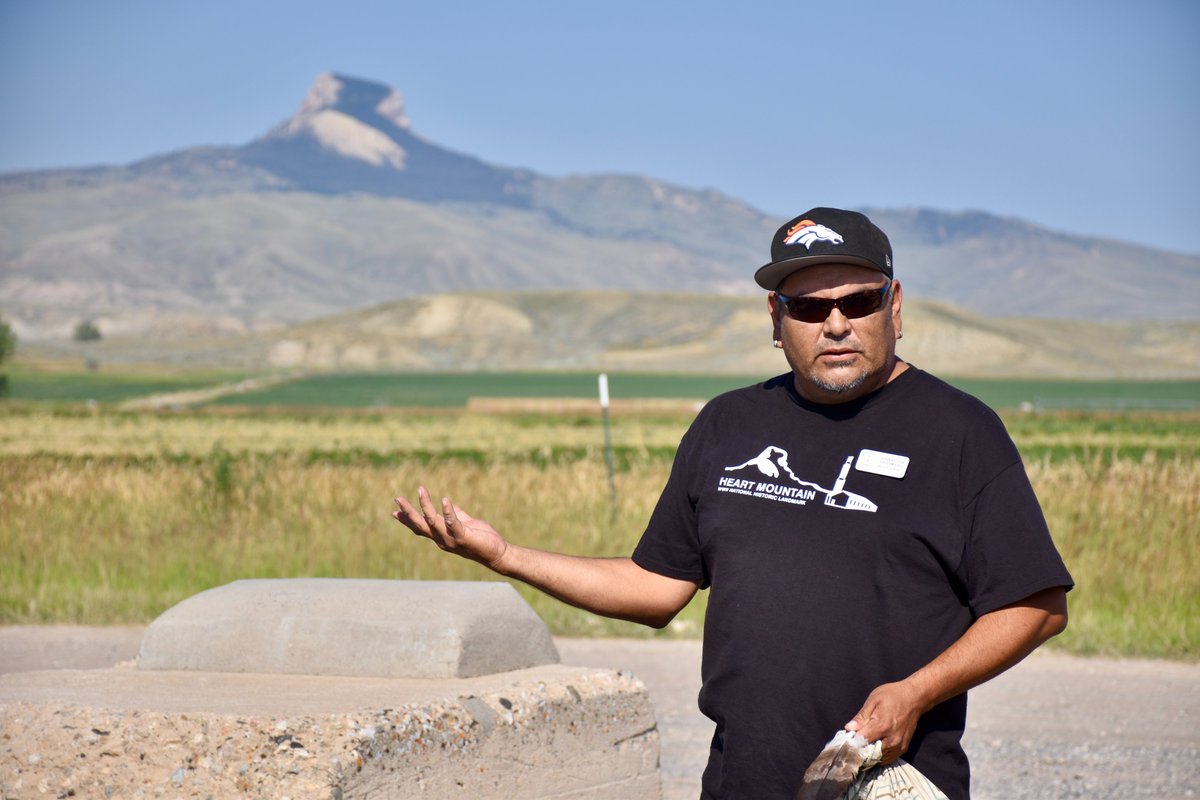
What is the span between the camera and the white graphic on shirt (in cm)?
304

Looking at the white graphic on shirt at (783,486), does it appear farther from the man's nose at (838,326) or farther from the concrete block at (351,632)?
the concrete block at (351,632)

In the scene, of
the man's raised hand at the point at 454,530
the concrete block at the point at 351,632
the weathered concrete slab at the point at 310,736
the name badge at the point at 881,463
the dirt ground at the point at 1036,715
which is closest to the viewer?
the name badge at the point at 881,463

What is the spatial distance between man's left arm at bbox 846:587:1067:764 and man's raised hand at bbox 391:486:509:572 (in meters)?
1.00

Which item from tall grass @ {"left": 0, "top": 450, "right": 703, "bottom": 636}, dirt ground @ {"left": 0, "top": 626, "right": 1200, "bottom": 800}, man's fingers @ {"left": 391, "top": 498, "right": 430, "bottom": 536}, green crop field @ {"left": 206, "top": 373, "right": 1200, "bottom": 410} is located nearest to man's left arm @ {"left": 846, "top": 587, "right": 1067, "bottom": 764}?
man's fingers @ {"left": 391, "top": 498, "right": 430, "bottom": 536}

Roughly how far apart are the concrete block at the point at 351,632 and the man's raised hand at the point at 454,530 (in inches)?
62.9

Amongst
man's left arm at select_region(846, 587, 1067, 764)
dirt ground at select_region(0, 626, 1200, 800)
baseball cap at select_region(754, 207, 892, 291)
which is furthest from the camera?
dirt ground at select_region(0, 626, 1200, 800)

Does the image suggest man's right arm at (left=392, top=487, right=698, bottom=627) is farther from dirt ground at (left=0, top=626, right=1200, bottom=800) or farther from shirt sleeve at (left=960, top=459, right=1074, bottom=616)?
Answer: dirt ground at (left=0, top=626, right=1200, bottom=800)

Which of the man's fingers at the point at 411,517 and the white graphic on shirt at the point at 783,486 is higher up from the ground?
the white graphic on shirt at the point at 783,486

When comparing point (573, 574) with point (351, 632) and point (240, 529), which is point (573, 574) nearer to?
point (351, 632)

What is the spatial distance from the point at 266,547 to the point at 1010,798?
23.6 ft

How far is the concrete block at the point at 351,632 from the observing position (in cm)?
512

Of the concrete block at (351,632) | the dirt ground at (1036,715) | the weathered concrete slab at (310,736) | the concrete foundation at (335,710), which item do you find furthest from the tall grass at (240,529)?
the weathered concrete slab at (310,736)

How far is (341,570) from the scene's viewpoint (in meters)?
11.6

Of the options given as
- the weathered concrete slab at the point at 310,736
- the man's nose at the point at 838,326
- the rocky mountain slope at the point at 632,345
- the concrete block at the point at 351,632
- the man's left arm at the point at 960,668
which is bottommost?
the weathered concrete slab at the point at 310,736
